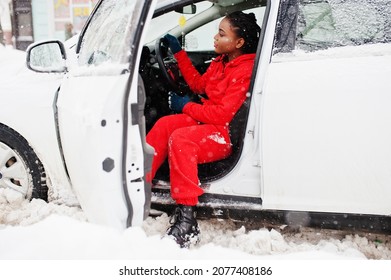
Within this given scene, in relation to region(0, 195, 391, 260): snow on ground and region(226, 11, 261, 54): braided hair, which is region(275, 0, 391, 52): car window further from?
region(0, 195, 391, 260): snow on ground

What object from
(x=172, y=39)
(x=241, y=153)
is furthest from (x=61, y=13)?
(x=241, y=153)

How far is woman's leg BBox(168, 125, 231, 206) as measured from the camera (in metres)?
2.35

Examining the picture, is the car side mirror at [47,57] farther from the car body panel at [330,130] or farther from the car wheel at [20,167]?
the car body panel at [330,130]

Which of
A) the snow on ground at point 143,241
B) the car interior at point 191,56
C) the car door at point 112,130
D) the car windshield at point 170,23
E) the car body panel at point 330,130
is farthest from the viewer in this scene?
the car windshield at point 170,23

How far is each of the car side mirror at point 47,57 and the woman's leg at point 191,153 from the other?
2.60 ft

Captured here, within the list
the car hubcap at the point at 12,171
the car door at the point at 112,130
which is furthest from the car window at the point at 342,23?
the car hubcap at the point at 12,171

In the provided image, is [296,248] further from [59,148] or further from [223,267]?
[59,148]

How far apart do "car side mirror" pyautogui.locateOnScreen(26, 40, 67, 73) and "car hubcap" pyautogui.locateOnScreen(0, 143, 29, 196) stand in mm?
609

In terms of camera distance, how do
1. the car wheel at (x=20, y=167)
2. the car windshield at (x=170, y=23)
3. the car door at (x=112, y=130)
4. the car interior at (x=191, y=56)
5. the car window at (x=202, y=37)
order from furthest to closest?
the car window at (x=202, y=37) < the car windshield at (x=170, y=23) < the car wheel at (x=20, y=167) < the car interior at (x=191, y=56) < the car door at (x=112, y=130)

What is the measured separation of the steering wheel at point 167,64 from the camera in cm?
286

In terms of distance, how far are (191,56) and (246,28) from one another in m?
1.15

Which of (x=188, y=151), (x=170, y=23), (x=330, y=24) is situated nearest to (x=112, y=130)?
(x=188, y=151)

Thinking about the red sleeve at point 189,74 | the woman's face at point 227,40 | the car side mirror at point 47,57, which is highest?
the woman's face at point 227,40

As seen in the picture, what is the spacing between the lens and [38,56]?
8.40 ft
